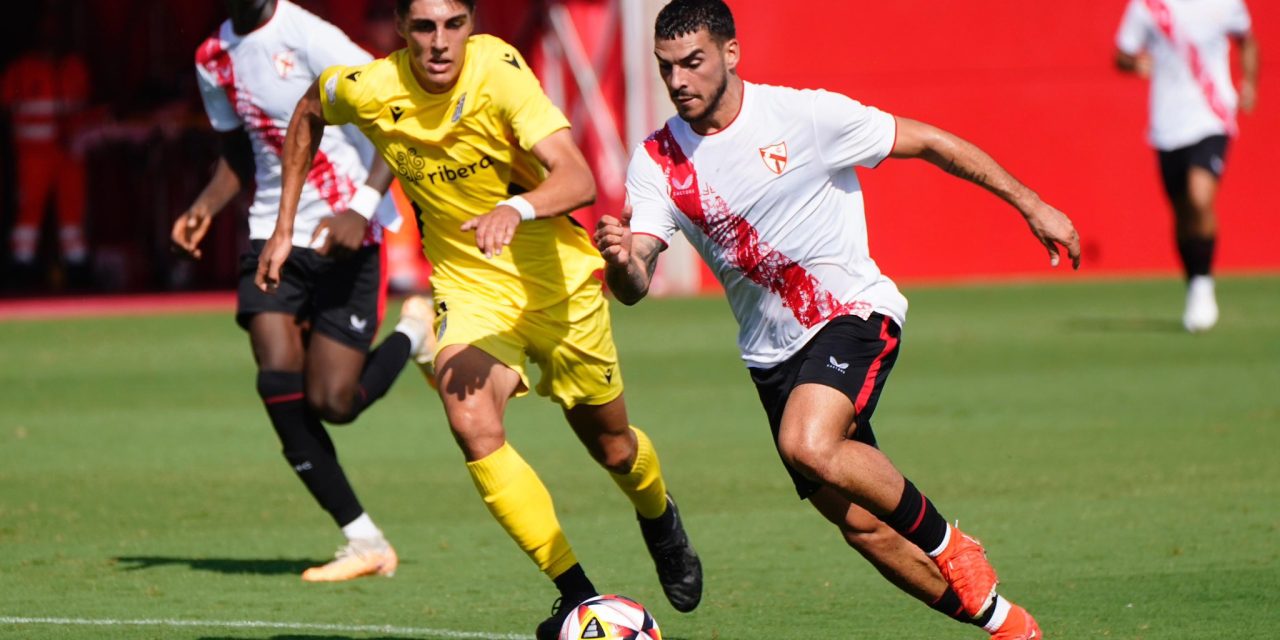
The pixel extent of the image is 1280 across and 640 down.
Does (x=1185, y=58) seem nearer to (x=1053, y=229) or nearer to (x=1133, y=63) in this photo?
(x=1133, y=63)

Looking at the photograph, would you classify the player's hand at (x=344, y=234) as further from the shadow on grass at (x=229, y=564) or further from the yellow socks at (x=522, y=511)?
the yellow socks at (x=522, y=511)

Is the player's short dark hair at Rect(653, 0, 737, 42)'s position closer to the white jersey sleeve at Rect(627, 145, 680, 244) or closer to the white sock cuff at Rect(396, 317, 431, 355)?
the white jersey sleeve at Rect(627, 145, 680, 244)

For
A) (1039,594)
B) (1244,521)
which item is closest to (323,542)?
(1039,594)

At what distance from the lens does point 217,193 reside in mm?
8086

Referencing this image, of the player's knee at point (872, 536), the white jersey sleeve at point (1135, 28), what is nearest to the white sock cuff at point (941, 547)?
the player's knee at point (872, 536)

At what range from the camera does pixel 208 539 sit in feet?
27.2

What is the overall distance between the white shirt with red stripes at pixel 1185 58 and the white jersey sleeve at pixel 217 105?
9.40 metres

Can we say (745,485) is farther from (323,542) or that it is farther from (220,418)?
(220,418)

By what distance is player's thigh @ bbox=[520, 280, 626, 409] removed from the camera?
22.1 ft

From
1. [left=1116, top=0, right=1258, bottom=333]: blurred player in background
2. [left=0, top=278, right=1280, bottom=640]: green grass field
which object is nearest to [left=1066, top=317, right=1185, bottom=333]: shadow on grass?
[left=0, top=278, right=1280, bottom=640]: green grass field

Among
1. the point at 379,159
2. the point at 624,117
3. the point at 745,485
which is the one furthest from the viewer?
the point at 624,117

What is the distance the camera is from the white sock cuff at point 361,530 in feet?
24.8

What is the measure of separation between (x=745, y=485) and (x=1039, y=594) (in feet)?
9.19

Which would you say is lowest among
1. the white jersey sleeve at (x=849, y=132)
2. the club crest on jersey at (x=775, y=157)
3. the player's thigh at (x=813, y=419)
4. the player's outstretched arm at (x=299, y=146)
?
the player's thigh at (x=813, y=419)
